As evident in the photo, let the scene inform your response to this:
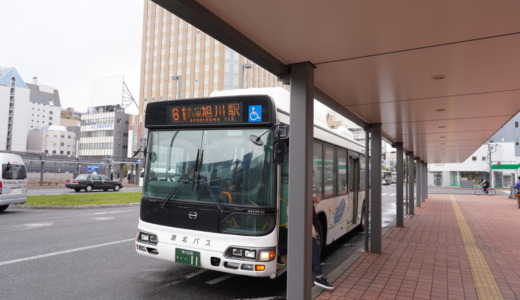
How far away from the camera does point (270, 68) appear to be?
4.20m

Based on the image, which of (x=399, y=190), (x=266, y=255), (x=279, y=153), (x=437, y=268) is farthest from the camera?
(x=399, y=190)

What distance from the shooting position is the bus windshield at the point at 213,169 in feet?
16.4

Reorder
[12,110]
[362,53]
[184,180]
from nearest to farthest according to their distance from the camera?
[362,53] < [184,180] < [12,110]

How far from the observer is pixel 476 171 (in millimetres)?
53000

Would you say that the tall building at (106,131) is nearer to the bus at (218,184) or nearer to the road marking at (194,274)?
the road marking at (194,274)

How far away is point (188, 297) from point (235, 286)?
866 millimetres

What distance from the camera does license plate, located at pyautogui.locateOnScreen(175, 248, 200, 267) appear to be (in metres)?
4.93

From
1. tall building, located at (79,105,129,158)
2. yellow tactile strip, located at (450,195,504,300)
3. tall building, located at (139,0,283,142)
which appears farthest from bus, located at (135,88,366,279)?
tall building, located at (79,105,129,158)

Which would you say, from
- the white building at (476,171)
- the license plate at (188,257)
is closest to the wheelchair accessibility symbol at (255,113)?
the license plate at (188,257)

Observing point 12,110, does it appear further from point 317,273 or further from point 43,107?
point 317,273

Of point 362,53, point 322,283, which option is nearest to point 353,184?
point 322,283

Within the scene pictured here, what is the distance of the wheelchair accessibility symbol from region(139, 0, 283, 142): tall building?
71.0 m

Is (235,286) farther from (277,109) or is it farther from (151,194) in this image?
(277,109)

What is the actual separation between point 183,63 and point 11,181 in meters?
73.0
